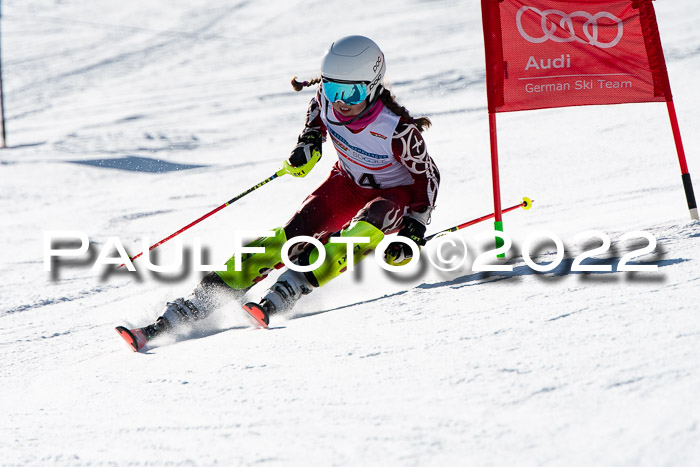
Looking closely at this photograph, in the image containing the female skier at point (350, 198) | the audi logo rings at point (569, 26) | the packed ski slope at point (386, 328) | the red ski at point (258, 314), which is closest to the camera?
the packed ski slope at point (386, 328)

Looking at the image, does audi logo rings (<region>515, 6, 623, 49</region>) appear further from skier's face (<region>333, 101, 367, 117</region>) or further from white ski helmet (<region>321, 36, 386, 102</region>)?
skier's face (<region>333, 101, 367, 117</region>)

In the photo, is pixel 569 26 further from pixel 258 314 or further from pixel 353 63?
pixel 258 314

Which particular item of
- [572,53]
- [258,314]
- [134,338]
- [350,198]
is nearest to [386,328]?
[258,314]

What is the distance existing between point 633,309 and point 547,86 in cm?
183

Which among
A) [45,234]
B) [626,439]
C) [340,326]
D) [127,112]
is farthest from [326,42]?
[626,439]

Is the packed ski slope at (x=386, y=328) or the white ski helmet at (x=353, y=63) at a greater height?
the white ski helmet at (x=353, y=63)

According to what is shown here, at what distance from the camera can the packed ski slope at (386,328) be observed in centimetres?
202

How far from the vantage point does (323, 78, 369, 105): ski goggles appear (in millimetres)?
3828

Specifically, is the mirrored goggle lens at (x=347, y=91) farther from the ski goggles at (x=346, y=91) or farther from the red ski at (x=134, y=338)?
the red ski at (x=134, y=338)

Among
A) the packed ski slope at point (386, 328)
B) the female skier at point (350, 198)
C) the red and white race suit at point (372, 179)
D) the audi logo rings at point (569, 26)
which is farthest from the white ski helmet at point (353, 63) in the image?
the packed ski slope at point (386, 328)

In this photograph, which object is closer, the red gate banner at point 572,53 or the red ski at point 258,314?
the red ski at point 258,314

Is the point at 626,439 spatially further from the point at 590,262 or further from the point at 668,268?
the point at 590,262

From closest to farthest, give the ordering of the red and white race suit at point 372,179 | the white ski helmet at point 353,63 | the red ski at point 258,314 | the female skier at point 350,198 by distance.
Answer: the red ski at point 258,314, the female skier at point 350,198, the white ski helmet at point 353,63, the red and white race suit at point 372,179

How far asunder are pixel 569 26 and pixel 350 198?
1530 mm
